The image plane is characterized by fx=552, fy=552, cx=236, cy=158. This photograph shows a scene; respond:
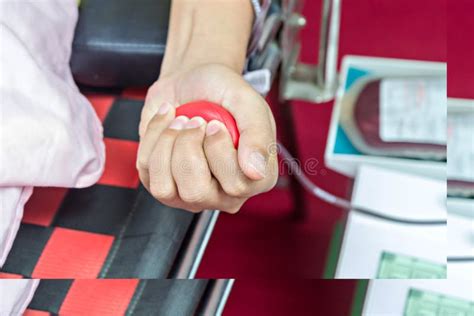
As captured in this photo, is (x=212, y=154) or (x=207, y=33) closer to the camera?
(x=212, y=154)

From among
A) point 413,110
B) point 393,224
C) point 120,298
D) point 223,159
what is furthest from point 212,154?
point 413,110

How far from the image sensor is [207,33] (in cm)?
55

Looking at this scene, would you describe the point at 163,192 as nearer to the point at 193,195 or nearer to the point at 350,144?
the point at 193,195

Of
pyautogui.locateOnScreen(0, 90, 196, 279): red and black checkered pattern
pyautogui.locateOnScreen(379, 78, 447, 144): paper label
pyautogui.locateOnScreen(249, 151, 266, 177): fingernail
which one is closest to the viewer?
pyautogui.locateOnScreen(249, 151, 266, 177): fingernail

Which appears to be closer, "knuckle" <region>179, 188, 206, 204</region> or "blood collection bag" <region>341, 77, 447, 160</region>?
"knuckle" <region>179, 188, 206, 204</region>

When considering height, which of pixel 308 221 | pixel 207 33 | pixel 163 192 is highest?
pixel 207 33

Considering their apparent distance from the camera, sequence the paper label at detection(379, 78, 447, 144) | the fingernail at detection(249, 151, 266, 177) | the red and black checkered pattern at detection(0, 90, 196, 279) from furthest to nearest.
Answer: the paper label at detection(379, 78, 447, 144) → the red and black checkered pattern at detection(0, 90, 196, 279) → the fingernail at detection(249, 151, 266, 177)

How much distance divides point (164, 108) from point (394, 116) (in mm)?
456

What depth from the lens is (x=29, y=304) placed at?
0.42 m

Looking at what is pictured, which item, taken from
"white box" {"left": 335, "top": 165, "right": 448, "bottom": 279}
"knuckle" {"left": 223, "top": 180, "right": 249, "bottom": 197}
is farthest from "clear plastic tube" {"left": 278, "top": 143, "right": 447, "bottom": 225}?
"knuckle" {"left": 223, "top": 180, "right": 249, "bottom": 197}

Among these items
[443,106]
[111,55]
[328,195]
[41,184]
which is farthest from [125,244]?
[443,106]

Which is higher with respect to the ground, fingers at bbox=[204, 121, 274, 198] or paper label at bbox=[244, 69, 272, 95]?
paper label at bbox=[244, 69, 272, 95]

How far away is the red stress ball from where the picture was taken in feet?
1.29

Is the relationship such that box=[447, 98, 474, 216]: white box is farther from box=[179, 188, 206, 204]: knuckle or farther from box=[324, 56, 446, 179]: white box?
box=[179, 188, 206, 204]: knuckle
